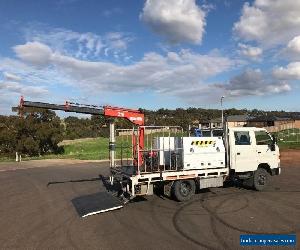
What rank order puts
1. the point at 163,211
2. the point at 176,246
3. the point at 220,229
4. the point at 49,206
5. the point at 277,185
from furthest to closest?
the point at 277,185
the point at 49,206
the point at 163,211
the point at 220,229
the point at 176,246

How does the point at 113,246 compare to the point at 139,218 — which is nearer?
the point at 113,246

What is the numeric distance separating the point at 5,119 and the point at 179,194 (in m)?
43.0

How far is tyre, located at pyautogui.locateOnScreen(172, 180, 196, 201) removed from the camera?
1436cm

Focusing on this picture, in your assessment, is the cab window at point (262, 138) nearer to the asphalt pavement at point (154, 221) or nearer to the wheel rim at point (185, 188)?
the asphalt pavement at point (154, 221)

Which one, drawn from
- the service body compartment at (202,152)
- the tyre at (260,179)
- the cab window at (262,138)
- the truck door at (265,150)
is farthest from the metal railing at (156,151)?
the tyre at (260,179)

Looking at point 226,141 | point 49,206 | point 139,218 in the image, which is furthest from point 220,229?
point 49,206

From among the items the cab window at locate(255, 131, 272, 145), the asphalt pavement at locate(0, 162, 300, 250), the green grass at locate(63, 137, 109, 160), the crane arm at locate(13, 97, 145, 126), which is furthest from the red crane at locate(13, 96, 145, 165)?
the green grass at locate(63, 137, 109, 160)

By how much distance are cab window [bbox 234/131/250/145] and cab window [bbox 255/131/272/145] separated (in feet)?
1.67

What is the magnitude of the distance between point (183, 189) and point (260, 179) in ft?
13.4

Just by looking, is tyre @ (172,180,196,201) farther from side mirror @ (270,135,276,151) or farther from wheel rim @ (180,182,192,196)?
side mirror @ (270,135,276,151)

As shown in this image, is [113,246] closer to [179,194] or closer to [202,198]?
[179,194]

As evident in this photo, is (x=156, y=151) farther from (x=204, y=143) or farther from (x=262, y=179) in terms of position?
(x=262, y=179)

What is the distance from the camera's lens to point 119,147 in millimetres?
16062

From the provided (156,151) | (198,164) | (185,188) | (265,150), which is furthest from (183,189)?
(265,150)
